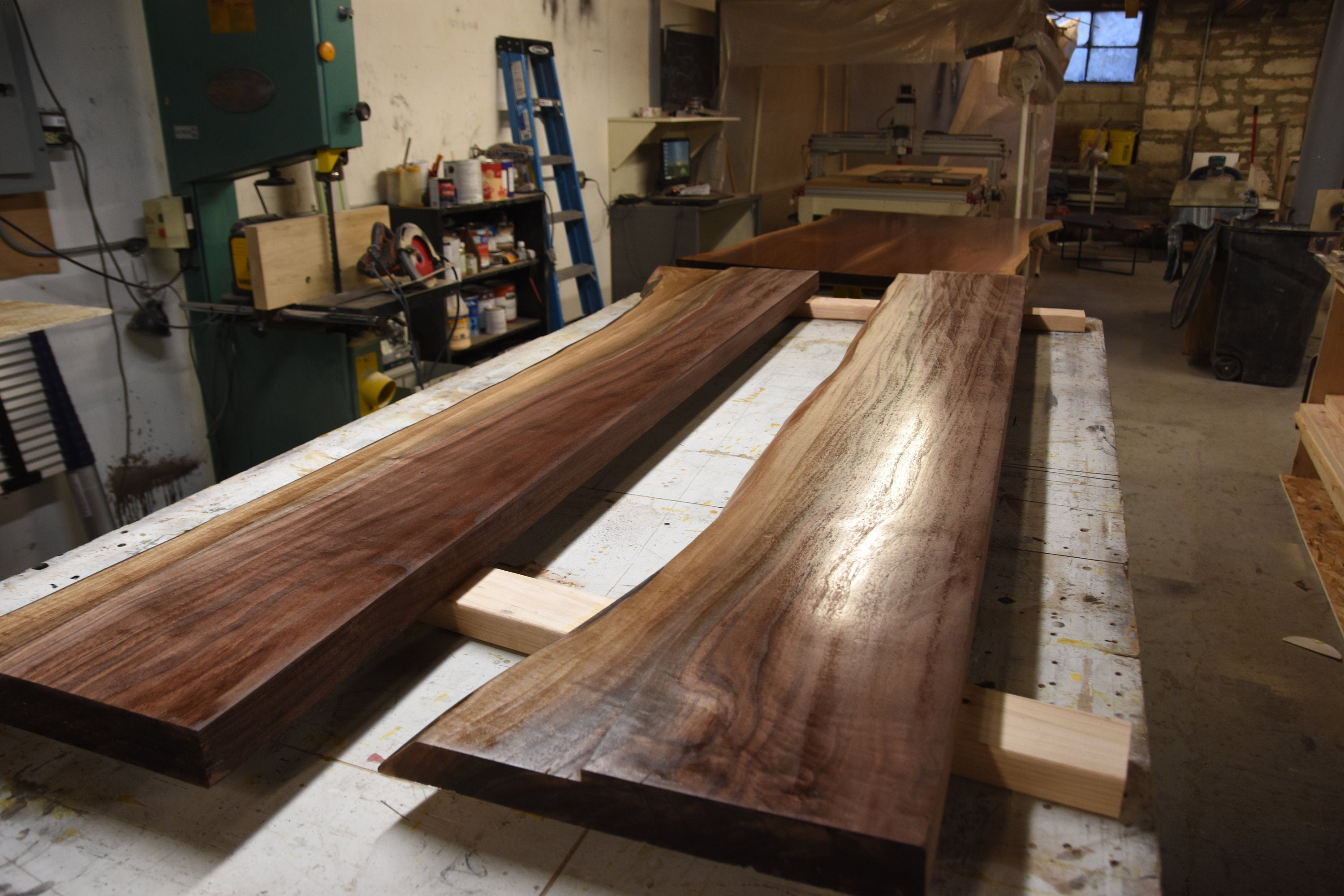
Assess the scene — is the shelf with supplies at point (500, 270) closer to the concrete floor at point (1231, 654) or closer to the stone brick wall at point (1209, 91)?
the concrete floor at point (1231, 654)

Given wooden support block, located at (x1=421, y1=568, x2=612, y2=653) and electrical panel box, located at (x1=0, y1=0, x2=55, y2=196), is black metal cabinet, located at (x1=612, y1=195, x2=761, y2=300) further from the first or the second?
wooden support block, located at (x1=421, y1=568, x2=612, y2=653)

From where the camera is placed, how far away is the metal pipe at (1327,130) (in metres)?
4.18

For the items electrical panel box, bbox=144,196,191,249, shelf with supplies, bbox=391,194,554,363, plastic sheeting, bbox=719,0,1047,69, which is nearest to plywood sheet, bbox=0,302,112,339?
electrical panel box, bbox=144,196,191,249

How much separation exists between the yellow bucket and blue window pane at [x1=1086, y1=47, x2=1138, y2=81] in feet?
2.06

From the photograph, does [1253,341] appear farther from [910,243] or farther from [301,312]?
[301,312]

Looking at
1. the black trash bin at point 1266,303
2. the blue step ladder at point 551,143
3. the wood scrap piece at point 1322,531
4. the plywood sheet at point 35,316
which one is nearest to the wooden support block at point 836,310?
the wood scrap piece at point 1322,531

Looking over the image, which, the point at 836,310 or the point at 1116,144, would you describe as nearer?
the point at 836,310

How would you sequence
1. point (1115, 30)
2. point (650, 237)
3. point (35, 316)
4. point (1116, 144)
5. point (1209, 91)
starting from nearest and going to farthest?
point (35, 316)
point (650, 237)
point (1209, 91)
point (1116, 144)
point (1115, 30)

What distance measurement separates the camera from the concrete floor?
163cm

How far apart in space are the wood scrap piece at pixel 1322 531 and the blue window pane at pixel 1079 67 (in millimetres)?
7981

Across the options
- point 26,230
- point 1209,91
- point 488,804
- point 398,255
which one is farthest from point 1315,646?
point 1209,91

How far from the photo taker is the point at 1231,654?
221 centimetres

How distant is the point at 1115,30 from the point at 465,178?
28.6 ft

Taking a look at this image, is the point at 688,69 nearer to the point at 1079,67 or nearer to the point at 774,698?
the point at 1079,67
